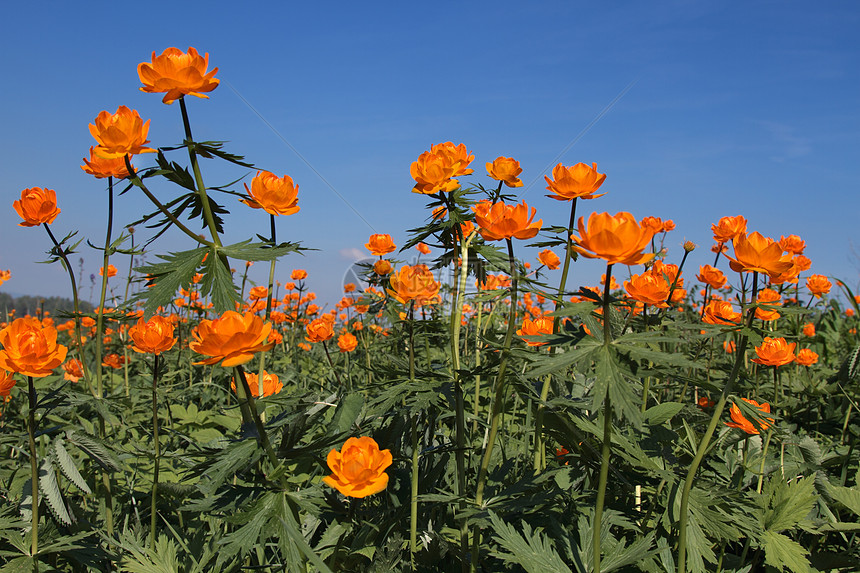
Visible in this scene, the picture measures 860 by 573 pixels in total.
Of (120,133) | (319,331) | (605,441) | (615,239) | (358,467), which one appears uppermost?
Answer: (120,133)

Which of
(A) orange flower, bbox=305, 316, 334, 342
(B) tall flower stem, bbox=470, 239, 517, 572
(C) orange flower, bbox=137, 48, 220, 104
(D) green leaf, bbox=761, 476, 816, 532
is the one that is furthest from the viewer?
(A) orange flower, bbox=305, 316, 334, 342

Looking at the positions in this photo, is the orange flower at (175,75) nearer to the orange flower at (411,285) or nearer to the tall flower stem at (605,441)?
the orange flower at (411,285)

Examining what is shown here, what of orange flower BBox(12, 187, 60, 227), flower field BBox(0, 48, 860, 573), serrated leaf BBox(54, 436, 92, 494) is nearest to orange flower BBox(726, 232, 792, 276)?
flower field BBox(0, 48, 860, 573)

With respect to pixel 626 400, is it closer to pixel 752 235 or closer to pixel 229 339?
pixel 752 235

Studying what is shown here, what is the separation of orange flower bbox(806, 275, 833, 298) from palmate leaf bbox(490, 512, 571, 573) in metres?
3.01

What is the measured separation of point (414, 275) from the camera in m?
1.83

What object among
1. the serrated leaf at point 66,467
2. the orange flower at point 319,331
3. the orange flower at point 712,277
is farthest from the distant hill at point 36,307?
the orange flower at point 712,277

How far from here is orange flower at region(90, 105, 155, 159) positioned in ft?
3.90

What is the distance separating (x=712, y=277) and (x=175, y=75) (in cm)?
268

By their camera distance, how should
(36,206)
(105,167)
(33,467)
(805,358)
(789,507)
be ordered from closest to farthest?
1. (33,467)
2. (789,507)
3. (105,167)
4. (36,206)
5. (805,358)

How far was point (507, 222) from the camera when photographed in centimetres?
130

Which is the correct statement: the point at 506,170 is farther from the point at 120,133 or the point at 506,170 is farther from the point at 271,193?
the point at 120,133

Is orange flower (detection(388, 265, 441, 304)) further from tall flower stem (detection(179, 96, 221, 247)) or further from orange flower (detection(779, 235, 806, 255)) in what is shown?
orange flower (detection(779, 235, 806, 255))

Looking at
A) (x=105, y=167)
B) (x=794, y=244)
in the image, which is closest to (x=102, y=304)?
(x=105, y=167)
